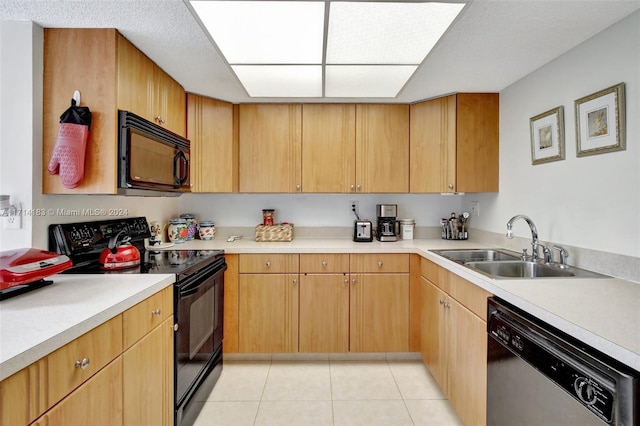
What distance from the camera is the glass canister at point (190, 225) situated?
2.71m

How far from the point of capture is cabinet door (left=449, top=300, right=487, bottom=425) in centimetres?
146

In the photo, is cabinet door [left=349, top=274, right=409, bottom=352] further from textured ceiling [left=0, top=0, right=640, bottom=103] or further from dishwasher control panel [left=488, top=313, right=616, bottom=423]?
textured ceiling [left=0, top=0, right=640, bottom=103]

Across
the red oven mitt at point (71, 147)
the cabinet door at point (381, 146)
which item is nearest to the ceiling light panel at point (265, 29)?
the red oven mitt at point (71, 147)

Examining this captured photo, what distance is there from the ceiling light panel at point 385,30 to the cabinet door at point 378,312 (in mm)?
1564

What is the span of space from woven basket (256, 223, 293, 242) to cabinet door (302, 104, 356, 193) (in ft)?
1.38

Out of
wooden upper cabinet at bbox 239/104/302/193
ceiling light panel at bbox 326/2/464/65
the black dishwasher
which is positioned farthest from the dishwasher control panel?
wooden upper cabinet at bbox 239/104/302/193

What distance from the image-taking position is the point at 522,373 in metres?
1.15

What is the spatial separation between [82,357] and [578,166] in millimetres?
2399

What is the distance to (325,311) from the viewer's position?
7.86ft

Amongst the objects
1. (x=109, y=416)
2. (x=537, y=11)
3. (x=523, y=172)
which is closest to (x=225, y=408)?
(x=109, y=416)

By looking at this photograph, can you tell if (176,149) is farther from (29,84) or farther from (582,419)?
(582,419)

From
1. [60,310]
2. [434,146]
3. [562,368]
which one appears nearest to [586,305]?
[562,368]

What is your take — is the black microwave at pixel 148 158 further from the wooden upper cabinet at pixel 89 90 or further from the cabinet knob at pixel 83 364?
the cabinet knob at pixel 83 364

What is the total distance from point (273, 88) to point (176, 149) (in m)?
0.84
